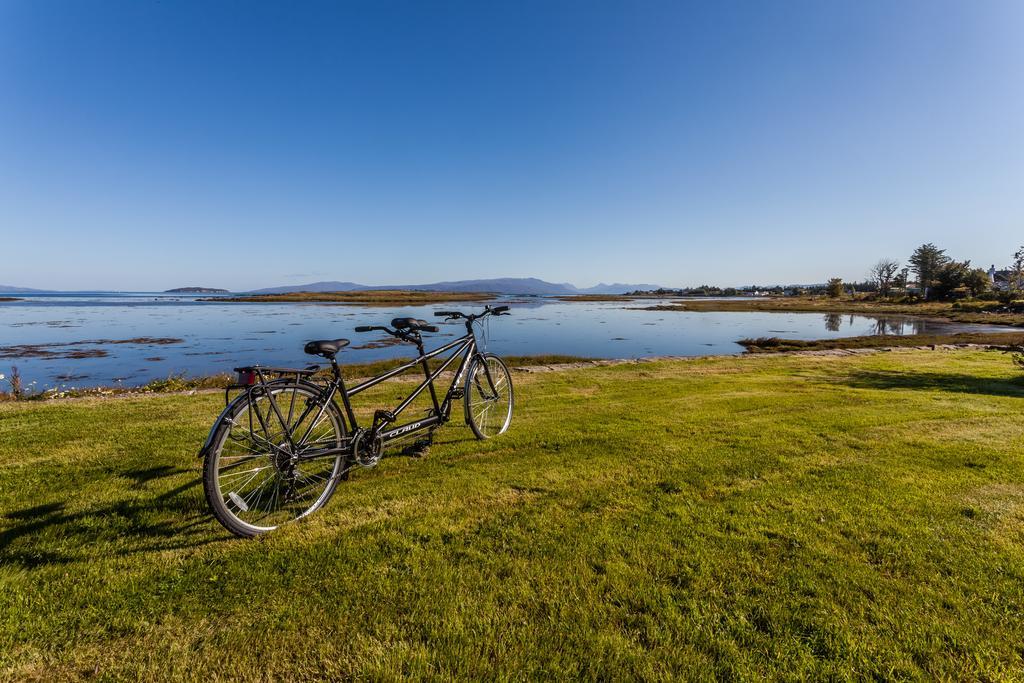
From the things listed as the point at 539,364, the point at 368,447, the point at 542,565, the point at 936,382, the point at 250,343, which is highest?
the point at 368,447

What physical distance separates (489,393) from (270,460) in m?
3.44

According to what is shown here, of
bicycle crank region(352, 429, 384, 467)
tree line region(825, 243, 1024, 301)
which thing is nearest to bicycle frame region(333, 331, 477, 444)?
bicycle crank region(352, 429, 384, 467)

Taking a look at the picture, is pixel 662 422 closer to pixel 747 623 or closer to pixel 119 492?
pixel 747 623

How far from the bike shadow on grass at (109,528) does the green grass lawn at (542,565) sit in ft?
0.07

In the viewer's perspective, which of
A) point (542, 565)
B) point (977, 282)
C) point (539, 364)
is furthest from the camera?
point (977, 282)

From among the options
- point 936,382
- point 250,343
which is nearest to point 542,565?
point 936,382

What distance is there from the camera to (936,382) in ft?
35.0

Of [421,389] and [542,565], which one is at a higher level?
[421,389]

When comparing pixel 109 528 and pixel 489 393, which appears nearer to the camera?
pixel 109 528

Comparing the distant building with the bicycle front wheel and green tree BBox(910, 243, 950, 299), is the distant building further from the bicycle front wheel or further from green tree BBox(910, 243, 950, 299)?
the bicycle front wheel

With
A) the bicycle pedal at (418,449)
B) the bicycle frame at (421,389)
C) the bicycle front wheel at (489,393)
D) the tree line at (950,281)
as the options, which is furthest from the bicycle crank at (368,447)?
the tree line at (950,281)

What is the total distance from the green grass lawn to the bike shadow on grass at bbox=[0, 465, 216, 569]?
2 cm

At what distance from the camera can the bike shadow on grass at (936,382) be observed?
9.52m

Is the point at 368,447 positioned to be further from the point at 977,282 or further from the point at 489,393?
the point at 977,282
